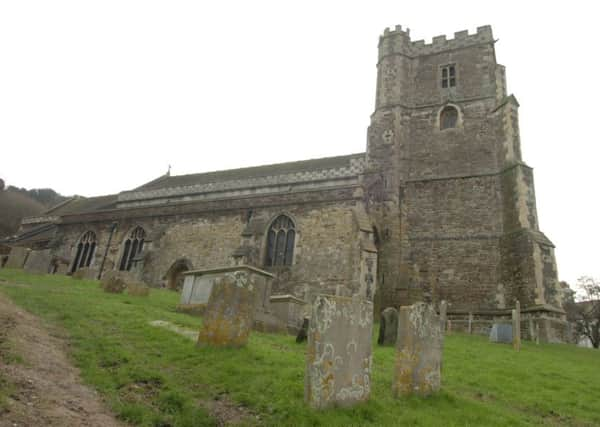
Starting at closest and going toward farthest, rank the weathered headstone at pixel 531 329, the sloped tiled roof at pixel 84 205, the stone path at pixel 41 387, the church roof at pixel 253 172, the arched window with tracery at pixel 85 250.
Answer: the stone path at pixel 41 387
the weathered headstone at pixel 531 329
the arched window with tracery at pixel 85 250
the church roof at pixel 253 172
the sloped tiled roof at pixel 84 205

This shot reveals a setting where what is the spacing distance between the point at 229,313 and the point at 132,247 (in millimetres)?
16461

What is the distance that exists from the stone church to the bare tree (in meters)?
19.4

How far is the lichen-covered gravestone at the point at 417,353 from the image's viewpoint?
5.57 m

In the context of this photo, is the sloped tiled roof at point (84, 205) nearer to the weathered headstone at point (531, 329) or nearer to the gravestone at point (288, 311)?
the gravestone at point (288, 311)

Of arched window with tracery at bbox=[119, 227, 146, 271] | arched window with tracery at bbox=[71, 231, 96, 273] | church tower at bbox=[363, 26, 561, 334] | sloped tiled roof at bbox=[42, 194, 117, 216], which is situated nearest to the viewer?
church tower at bbox=[363, 26, 561, 334]

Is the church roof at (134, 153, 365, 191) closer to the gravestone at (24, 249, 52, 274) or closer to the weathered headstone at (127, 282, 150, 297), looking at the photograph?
the gravestone at (24, 249, 52, 274)

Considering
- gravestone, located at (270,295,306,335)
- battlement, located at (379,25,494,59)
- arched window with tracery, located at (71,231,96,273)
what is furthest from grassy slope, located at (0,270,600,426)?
battlement, located at (379,25,494,59)

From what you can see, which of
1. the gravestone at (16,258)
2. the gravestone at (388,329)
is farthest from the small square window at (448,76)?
the gravestone at (16,258)

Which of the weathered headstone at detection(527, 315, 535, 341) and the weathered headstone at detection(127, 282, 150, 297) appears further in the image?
the weathered headstone at detection(527, 315, 535, 341)

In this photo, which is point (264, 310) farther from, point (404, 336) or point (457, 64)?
point (457, 64)

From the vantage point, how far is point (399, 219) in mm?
19641

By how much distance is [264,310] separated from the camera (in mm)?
10844

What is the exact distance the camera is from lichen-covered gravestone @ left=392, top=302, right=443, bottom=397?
557 cm

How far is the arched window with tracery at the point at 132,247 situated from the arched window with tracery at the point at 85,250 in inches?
81.1
